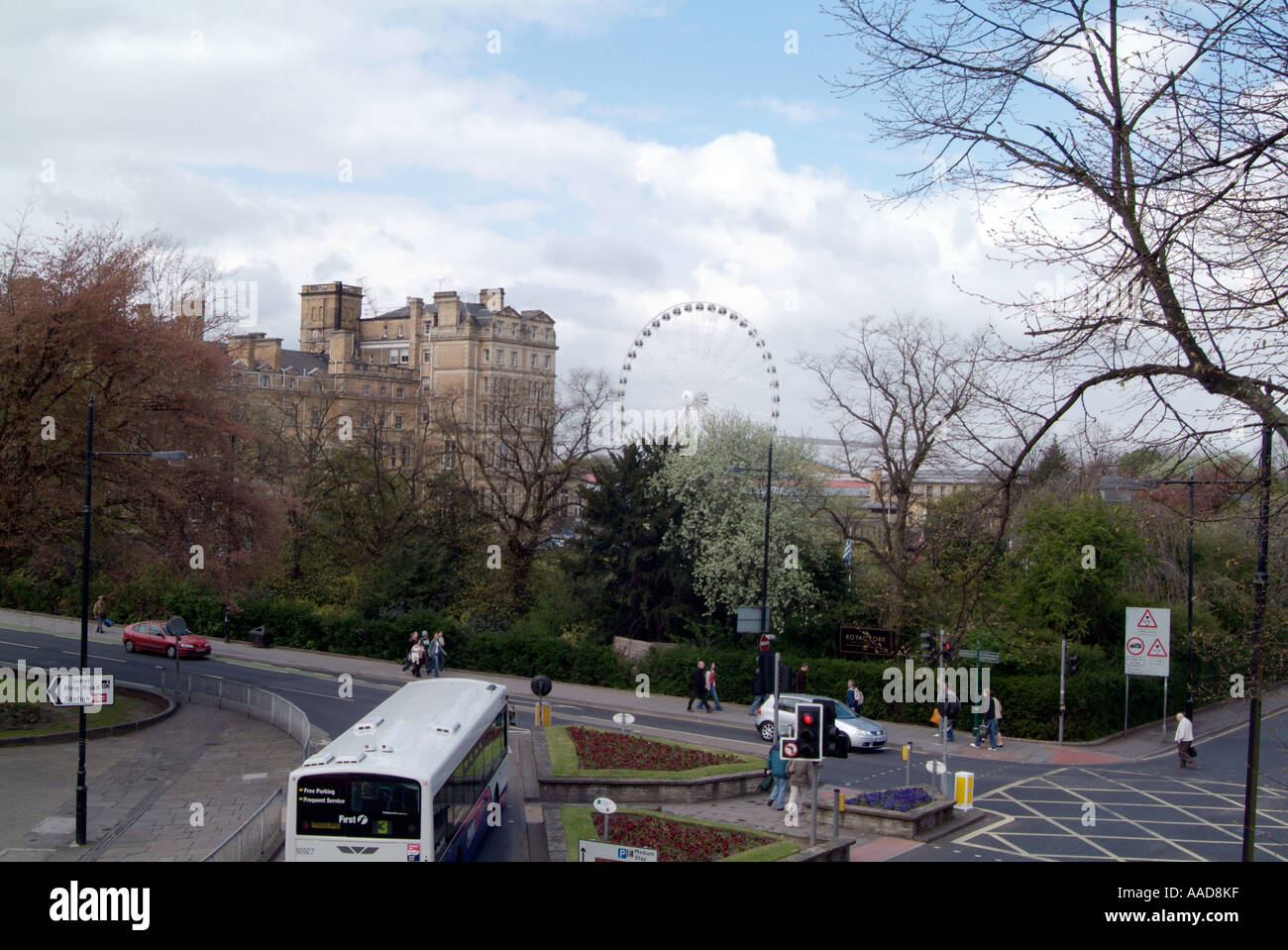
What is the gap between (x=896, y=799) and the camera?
1989cm

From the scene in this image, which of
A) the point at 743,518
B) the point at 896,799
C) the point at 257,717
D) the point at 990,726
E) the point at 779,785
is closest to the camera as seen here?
the point at 896,799

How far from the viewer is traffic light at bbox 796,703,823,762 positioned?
15953 mm

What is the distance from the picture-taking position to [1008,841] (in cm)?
1900

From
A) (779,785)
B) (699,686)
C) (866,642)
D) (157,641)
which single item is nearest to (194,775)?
(779,785)

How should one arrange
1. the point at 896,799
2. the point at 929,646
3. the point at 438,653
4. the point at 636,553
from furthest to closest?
the point at 636,553 < the point at 438,653 < the point at 929,646 < the point at 896,799

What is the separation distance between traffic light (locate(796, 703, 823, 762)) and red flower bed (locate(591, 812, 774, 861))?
1931 mm

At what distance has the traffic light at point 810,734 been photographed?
15953 mm

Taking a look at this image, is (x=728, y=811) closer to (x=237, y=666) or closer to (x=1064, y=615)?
(x=1064, y=615)

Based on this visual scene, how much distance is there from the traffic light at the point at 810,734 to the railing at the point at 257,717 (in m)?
7.72

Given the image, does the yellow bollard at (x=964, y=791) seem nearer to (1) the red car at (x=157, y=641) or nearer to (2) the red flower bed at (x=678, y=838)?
(2) the red flower bed at (x=678, y=838)

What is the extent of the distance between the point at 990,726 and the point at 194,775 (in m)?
21.2

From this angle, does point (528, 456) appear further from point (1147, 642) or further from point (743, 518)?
point (1147, 642)

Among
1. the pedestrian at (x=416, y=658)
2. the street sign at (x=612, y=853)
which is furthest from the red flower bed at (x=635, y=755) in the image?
the pedestrian at (x=416, y=658)

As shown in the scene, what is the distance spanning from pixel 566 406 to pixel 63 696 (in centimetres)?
2999
